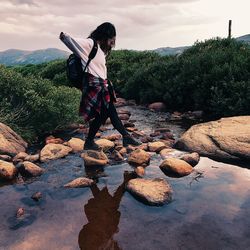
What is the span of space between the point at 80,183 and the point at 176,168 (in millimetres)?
1606

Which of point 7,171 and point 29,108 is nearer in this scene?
point 7,171

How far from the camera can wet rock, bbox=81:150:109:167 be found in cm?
618

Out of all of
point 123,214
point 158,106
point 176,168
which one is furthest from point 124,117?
point 123,214

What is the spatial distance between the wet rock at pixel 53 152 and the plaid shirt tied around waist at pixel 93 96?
3.51 ft

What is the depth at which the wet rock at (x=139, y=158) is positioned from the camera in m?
6.20

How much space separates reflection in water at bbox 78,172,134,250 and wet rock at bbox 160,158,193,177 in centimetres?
81

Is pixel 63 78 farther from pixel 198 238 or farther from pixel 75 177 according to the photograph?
pixel 198 238

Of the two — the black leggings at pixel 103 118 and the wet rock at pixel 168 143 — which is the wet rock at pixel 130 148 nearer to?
the black leggings at pixel 103 118

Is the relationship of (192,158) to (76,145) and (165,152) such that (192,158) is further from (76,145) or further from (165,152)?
(76,145)

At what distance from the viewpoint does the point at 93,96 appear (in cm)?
601

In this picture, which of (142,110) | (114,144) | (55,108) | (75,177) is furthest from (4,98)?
(142,110)

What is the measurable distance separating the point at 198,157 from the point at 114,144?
75.2 inches

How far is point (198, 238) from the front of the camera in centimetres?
379

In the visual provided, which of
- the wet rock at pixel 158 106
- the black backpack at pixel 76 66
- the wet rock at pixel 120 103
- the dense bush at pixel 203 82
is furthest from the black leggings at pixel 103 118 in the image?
the wet rock at pixel 120 103
